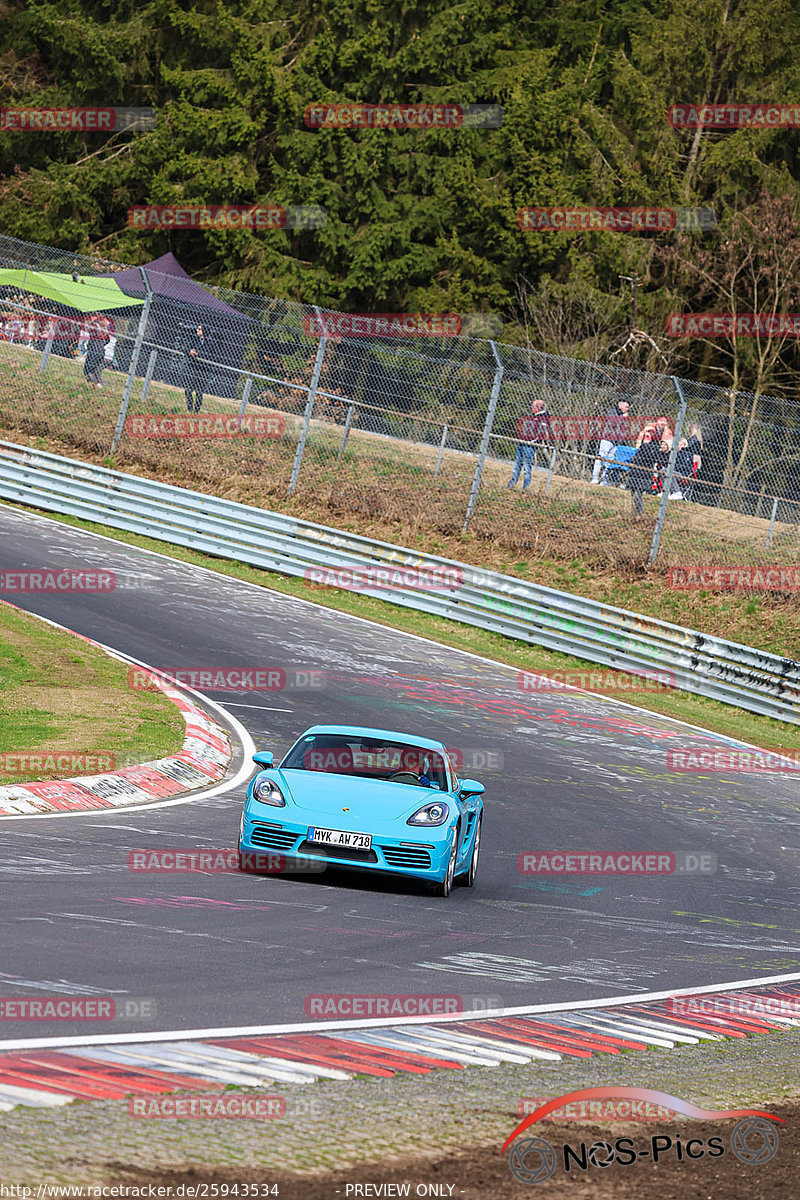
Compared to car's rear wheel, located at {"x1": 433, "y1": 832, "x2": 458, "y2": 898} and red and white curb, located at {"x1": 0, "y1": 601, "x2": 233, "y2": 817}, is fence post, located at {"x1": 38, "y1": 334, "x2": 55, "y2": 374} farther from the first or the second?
car's rear wheel, located at {"x1": 433, "y1": 832, "x2": 458, "y2": 898}

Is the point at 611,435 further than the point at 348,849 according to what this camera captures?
Yes

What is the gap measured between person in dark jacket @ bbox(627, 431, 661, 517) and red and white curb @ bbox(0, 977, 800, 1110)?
57.9 feet

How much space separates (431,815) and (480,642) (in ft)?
45.6

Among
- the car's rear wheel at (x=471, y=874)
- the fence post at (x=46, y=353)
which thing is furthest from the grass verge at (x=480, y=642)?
the car's rear wheel at (x=471, y=874)

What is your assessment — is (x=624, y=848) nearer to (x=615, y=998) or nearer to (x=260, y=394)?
(x=615, y=998)

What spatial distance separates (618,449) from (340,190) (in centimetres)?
2199

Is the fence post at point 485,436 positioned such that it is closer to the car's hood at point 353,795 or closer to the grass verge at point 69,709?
the grass verge at point 69,709

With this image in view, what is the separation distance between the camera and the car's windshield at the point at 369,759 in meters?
11.3

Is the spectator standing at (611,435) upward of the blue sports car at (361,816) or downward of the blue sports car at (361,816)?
upward

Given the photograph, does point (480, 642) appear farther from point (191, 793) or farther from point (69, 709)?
point (191, 793)

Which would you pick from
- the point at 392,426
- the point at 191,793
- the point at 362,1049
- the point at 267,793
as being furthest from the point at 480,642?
the point at 362,1049

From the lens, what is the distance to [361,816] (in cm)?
1038

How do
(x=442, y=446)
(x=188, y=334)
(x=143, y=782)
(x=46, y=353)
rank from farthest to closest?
(x=46, y=353), (x=188, y=334), (x=442, y=446), (x=143, y=782)

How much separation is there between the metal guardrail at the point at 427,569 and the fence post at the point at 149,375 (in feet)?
7.14
